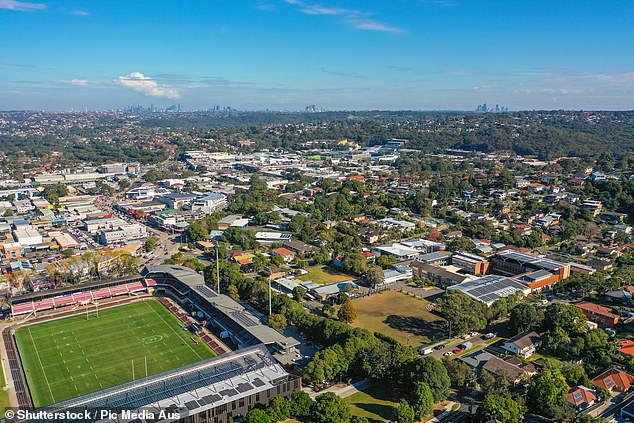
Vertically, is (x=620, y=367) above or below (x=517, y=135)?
below

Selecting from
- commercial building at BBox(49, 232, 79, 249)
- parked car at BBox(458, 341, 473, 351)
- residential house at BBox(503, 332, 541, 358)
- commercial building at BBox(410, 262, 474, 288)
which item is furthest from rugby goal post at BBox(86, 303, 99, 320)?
residential house at BBox(503, 332, 541, 358)

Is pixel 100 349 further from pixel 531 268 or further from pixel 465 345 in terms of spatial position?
pixel 531 268

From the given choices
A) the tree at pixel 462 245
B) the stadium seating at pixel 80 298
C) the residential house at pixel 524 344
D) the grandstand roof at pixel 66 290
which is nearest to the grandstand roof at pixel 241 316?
the stadium seating at pixel 80 298

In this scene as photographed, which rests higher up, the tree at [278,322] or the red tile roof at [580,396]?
the tree at [278,322]

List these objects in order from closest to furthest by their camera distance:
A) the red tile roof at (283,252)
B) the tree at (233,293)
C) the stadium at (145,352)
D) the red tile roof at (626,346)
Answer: the stadium at (145,352) < the red tile roof at (626,346) < the tree at (233,293) < the red tile roof at (283,252)

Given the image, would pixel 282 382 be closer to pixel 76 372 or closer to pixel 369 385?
pixel 369 385

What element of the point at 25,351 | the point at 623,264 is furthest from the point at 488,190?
the point at 25,351

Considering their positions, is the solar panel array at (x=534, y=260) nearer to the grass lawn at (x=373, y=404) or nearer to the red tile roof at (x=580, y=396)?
the red tile roof at (x=580, y=396)
